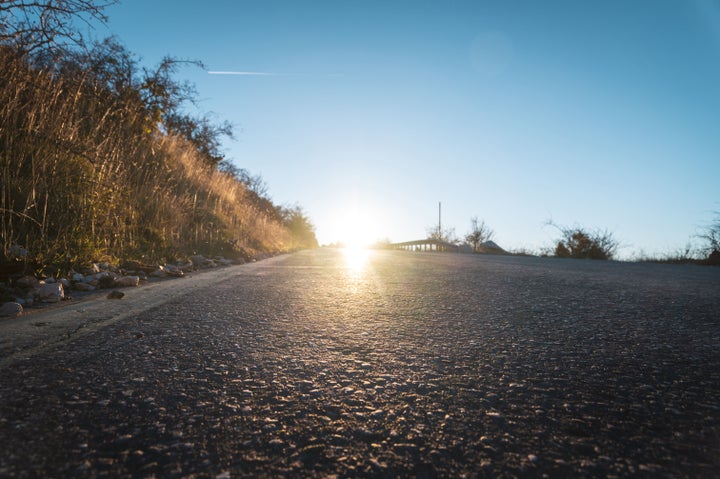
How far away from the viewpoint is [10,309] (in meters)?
2.29

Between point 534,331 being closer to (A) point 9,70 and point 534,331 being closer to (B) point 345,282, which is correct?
(B) point 345,282

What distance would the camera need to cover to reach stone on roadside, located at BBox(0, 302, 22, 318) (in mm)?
2270

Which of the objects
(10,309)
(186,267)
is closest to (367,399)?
(10,309)

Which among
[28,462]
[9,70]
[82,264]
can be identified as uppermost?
[9,70]

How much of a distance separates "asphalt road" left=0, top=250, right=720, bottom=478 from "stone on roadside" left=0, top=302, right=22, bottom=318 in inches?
27.2

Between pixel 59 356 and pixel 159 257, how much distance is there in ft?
14.2

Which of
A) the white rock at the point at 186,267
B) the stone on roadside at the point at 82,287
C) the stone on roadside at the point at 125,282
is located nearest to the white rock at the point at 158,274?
the white rock at the point at 186,267

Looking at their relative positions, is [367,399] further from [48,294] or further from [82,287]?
[82,287]

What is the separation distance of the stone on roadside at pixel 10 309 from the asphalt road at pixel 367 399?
27.2 inches

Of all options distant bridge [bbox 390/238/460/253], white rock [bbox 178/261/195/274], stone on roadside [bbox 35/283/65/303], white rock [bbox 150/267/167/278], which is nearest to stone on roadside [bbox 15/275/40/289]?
stone on roadside [bbox 35/283/65/303]

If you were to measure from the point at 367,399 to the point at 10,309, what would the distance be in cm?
227

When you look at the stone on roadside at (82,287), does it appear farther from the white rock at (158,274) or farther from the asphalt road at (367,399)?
the asphalt road at (367,399)

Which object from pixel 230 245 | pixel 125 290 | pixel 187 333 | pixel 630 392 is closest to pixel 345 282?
pixel 125 290

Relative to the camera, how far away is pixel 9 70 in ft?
13.5
